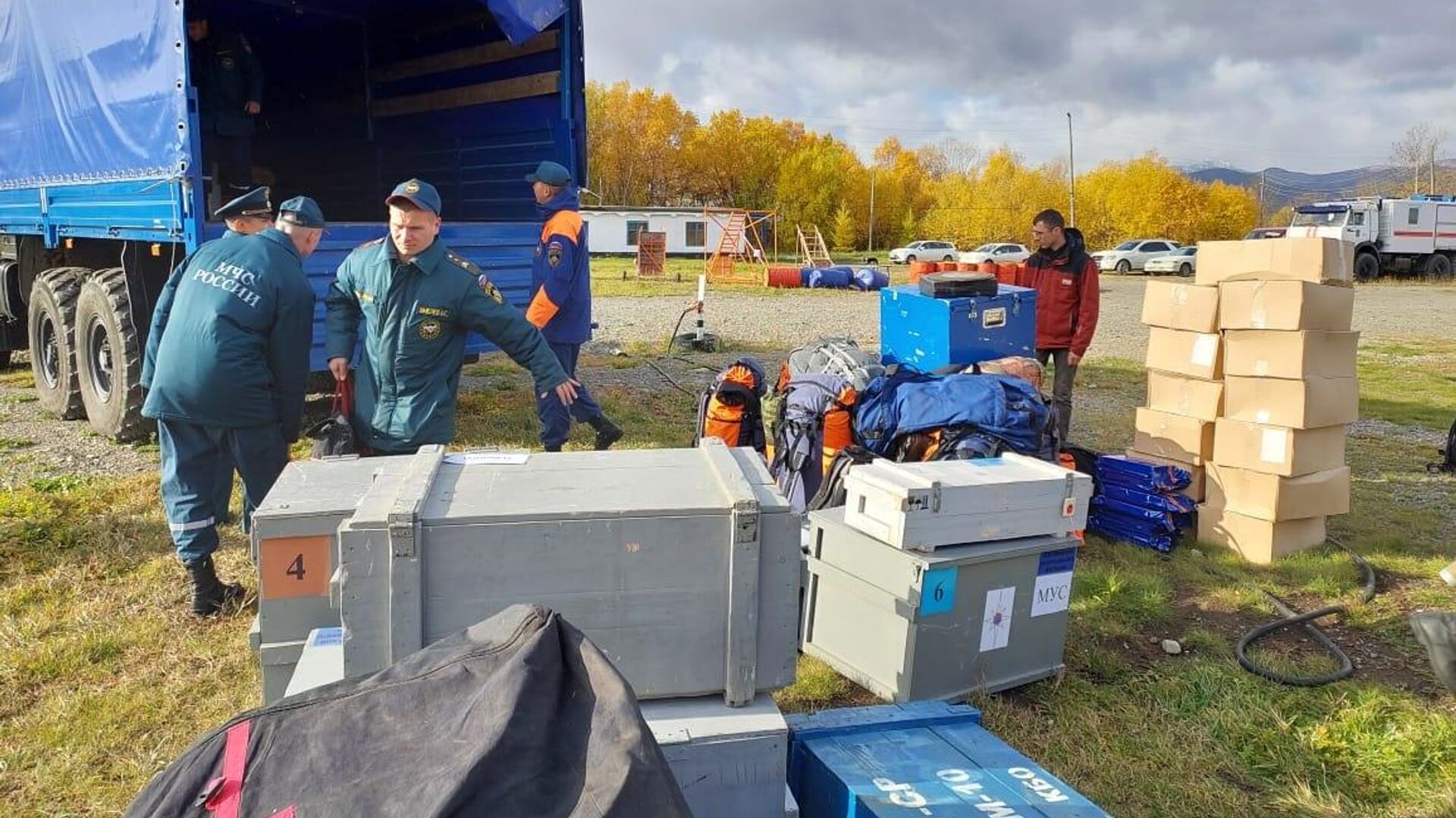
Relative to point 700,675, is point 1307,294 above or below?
above

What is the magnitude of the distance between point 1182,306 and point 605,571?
4449 millimetres

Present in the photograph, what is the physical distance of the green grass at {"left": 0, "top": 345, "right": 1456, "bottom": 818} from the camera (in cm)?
302

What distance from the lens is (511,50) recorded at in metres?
6.77

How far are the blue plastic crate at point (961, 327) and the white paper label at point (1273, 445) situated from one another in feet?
4.60

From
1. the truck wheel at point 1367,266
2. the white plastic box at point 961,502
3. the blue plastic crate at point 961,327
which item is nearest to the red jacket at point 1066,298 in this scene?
the blue plastic crate at point 961,327

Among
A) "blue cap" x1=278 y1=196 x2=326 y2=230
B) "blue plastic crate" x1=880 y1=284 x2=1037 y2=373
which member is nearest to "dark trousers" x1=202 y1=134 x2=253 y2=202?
"blue cap" x1=278 y1=196 x2=326 y2=230

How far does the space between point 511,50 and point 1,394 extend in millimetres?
5638

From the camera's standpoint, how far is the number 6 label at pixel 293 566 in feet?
8.06

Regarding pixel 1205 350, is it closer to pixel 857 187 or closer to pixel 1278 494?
pixel 1278 494

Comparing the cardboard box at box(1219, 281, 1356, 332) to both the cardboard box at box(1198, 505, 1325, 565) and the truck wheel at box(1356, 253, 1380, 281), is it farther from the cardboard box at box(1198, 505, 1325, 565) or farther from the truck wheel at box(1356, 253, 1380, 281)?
the truck wheel at box(1356, 253, 1380, 281)

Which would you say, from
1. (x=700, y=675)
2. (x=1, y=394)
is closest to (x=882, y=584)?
(x=700, y=675)

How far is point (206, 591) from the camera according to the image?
4.01 metres

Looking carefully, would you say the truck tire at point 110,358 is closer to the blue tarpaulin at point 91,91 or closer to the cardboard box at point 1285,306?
the blue tarpaulin at point 91,91

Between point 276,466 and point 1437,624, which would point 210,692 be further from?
point 1437,624
